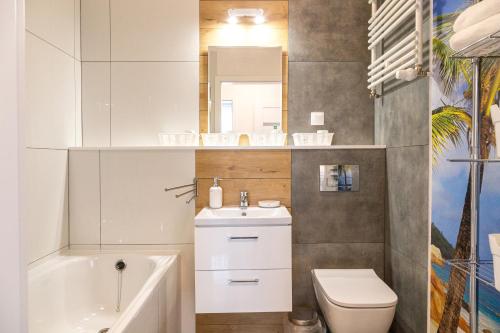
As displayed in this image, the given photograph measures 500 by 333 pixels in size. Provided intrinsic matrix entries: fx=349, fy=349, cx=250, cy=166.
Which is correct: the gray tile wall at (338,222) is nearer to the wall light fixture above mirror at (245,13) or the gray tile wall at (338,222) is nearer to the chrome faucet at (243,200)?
the chrome faucet at (243,200)

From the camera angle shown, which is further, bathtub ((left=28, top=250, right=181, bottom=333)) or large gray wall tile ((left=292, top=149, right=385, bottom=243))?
large gray wall tile ((left=292, top=149, right=385, bottom=243))

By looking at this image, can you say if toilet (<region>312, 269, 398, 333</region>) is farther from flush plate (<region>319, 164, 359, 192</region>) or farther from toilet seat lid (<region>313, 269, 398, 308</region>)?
flush plate (<region>319, 164, 359, 192</region>)

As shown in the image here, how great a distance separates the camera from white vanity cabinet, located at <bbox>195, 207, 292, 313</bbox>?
6.31 feet

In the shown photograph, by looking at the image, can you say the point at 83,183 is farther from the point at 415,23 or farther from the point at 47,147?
the point at 415,23

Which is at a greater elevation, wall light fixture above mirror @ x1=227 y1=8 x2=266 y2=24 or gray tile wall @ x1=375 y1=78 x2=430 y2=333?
wall light fixture above mirror @ x1=227 y1=8 x2=266 y2=24

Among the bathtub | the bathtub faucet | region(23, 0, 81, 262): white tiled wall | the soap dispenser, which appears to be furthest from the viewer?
the soap dispenser

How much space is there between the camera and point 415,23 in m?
1.75

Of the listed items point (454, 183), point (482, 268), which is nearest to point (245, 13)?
point (454, 183)

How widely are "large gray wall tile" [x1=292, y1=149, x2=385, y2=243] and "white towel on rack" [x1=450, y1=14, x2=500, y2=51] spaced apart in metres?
1.20

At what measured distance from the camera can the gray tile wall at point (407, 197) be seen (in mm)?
1743

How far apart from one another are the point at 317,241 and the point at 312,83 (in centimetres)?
106

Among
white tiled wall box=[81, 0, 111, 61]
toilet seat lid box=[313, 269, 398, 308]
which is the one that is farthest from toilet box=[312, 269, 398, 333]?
white tiled wall box=[81, 0, 111, 61]

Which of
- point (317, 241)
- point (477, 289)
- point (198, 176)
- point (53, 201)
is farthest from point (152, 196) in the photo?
point (477, 289)

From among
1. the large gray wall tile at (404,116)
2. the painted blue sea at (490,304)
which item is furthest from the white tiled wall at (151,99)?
the painted blue sea at (490,304)
